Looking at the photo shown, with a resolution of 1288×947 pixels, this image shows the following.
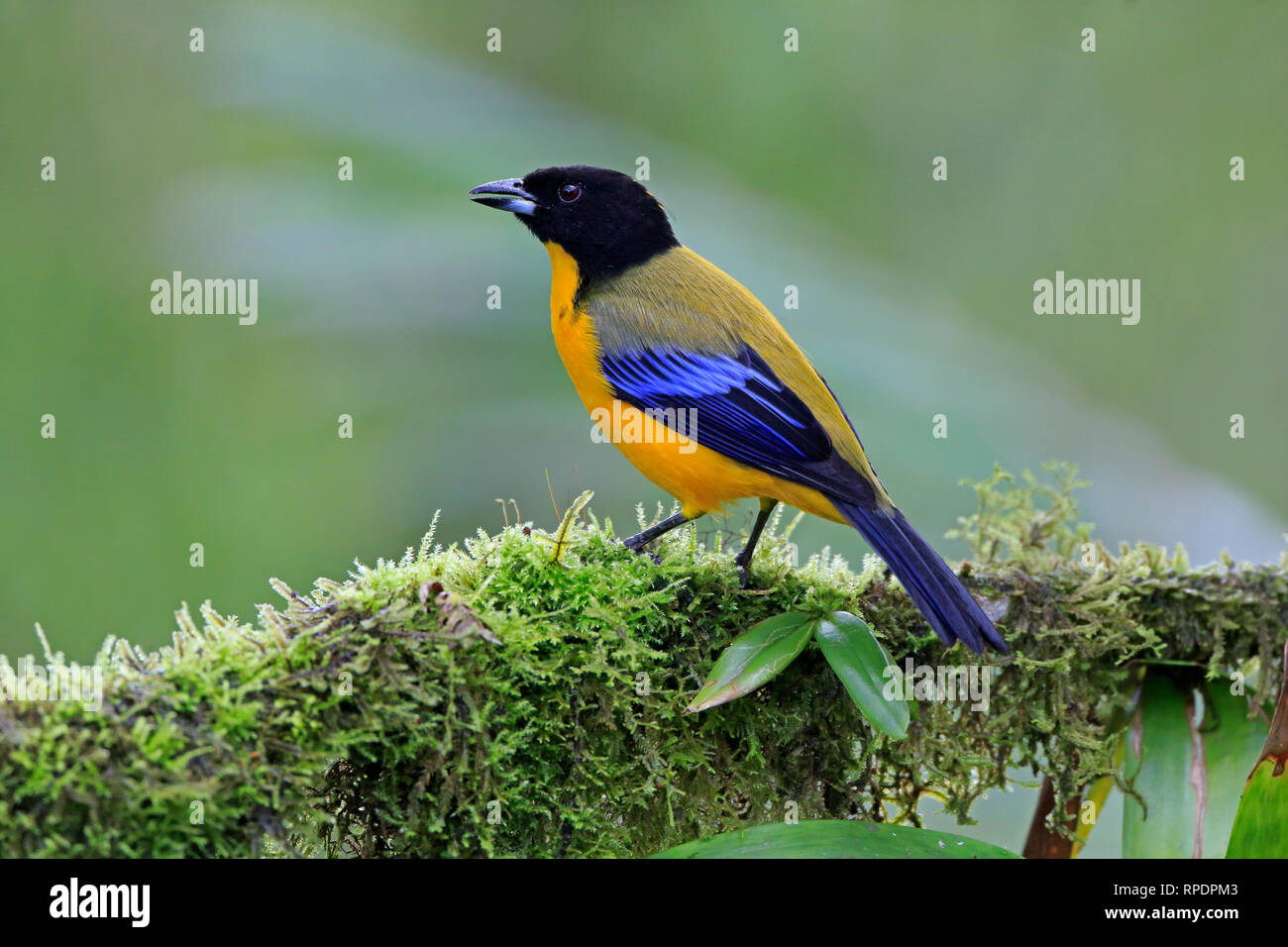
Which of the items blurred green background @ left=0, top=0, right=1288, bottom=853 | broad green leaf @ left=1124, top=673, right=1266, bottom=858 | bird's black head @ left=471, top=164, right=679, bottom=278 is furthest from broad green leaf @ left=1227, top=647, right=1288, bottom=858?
bird's black head @ left=471, top=164, right=679, bottom=278

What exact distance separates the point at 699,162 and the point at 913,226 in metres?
2.29

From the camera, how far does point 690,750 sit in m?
2.35

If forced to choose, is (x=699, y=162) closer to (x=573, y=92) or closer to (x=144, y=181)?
(x=573, y=92)

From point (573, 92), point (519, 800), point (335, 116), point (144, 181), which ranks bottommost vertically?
point (519, 800)

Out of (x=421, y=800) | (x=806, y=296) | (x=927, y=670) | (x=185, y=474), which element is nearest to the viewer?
(x=421, y=800)

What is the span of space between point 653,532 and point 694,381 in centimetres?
50

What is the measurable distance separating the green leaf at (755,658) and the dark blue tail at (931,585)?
319 millimetres

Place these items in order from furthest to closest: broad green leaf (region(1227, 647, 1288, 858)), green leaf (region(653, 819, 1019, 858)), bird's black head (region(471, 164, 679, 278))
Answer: bird's black head (region(471, 164, 679, 278))
broad green leaf (region(1227, 647, 1288, 858))
green leaf (region(653, 819, 1019, 858))

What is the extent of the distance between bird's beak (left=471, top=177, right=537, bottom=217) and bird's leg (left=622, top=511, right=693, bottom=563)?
143cm

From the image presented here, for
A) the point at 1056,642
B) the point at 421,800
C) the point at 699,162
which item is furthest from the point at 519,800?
the point at 699,162

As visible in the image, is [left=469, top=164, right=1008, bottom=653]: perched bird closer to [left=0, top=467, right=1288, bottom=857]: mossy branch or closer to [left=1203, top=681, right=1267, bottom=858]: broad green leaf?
[left=0, top=467, right=1288, bottom=857]: mossy branch

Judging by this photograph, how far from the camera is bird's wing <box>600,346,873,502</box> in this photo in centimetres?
294

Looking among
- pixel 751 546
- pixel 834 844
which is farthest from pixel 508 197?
pixel 834 844

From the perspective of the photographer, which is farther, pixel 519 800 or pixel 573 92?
pixel 573 92
